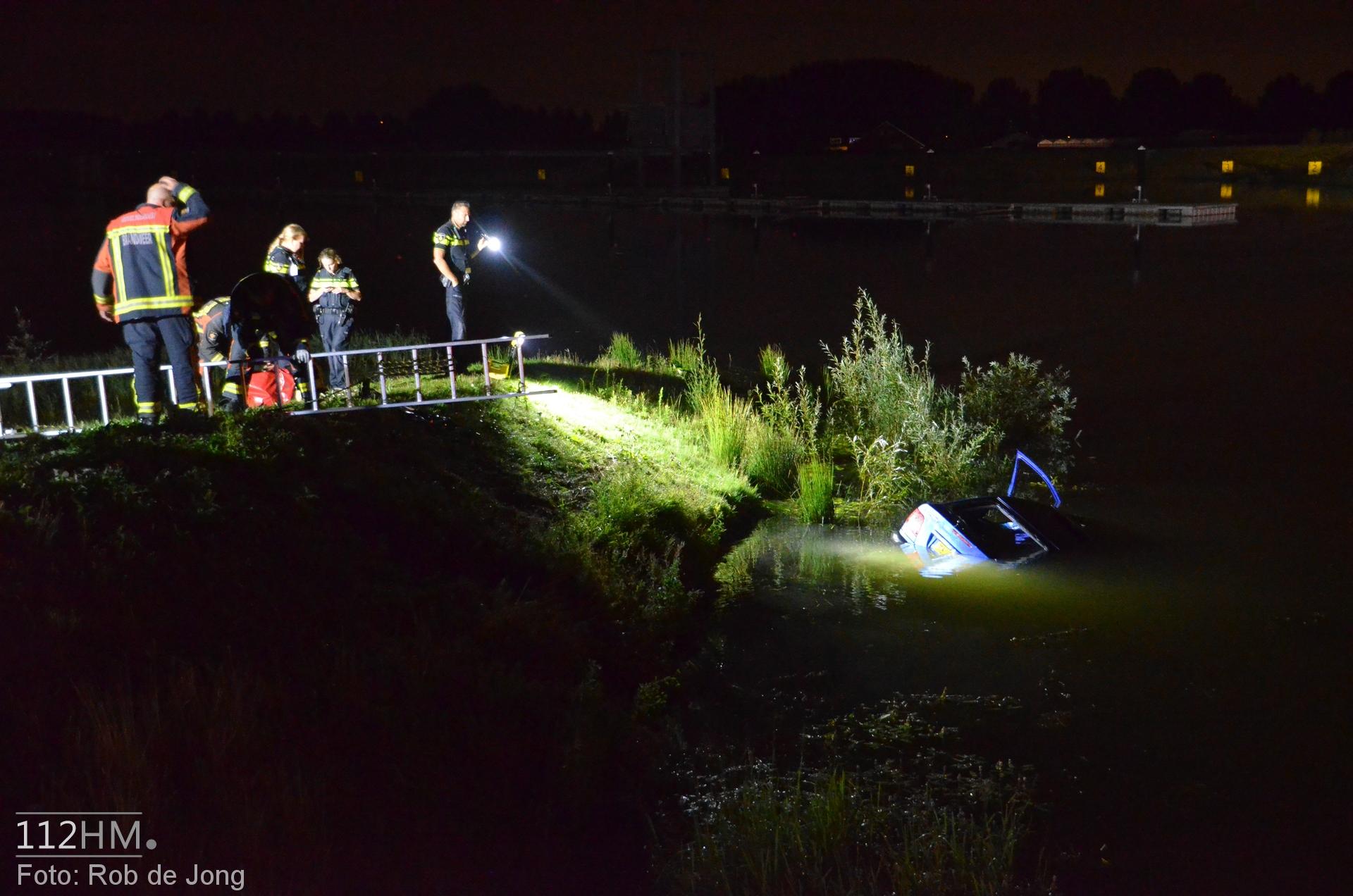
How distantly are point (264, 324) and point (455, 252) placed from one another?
7.60 ft

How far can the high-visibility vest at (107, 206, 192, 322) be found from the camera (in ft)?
29.0

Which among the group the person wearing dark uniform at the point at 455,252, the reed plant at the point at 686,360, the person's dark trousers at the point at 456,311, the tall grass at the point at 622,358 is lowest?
the reed plant at the point at 686,360

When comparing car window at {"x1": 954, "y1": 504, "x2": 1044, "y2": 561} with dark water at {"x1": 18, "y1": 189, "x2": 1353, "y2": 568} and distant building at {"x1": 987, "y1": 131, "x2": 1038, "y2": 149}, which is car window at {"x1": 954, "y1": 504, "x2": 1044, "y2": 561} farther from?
distant building at {"x1": 987, "y1": 131, "x2": 1038, "y2": 149}

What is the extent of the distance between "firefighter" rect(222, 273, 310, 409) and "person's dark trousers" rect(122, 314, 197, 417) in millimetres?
452

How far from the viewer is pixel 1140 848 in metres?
6.83

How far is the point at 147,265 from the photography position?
8.97 m

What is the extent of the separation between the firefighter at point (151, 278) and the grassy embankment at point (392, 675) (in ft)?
2.61

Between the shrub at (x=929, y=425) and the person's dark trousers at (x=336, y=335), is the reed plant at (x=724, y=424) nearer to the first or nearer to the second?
the shrub at (x=929, y=425)

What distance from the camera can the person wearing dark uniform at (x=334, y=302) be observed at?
37.3ft

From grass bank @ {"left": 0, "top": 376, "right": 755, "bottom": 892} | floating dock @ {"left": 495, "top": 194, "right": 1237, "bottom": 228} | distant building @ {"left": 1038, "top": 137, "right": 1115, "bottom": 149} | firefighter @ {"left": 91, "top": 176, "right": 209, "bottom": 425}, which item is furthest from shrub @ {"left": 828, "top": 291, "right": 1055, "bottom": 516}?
distant building @ {"left": 1038, "top": 137, "right": 1115, "bottom": 149}

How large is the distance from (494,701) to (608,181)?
74.6 m

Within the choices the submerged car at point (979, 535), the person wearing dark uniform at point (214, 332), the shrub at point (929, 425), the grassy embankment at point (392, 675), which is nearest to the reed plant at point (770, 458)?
the shrub at point (929, 425)

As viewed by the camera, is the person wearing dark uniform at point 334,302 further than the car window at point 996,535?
Yes

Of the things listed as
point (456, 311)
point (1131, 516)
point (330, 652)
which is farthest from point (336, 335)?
point (1131, 516)
